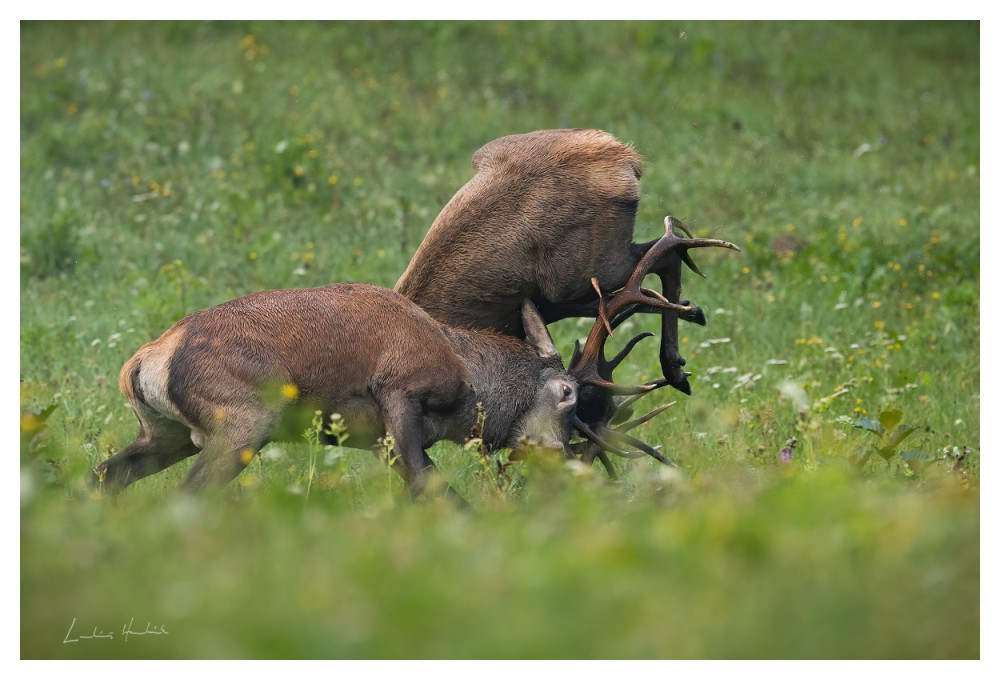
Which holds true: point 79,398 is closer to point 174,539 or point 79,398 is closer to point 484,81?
point 174,539

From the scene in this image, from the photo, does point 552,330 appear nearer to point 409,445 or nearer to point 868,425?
point 868,425

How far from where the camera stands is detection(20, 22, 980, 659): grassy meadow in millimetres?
3621

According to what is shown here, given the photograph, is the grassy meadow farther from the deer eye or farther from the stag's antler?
the deer eye

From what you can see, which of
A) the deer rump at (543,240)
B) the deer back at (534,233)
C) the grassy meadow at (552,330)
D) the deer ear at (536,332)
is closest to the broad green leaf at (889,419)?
the grassy meadow at (552,330)

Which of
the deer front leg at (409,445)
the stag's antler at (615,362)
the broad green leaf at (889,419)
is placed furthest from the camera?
the stag's antler at (615,362)

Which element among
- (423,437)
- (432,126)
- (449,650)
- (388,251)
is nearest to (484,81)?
(432,126)

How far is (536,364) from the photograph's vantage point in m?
6.89

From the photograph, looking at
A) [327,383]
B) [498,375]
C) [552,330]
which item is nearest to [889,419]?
[498,375]

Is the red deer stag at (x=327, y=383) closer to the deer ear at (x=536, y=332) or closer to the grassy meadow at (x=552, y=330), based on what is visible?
the deer ear at (x=536, y=332)

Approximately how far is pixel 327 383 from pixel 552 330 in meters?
4.32

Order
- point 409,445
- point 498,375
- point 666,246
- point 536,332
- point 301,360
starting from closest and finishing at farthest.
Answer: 1. point 301,360
2. point 409,445
3. point 498,375
4. point 666,246
5. point 536,332

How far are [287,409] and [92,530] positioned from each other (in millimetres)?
1626

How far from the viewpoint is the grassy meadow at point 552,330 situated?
3621mm

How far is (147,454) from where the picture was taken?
6141 millimetres
